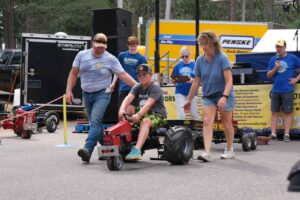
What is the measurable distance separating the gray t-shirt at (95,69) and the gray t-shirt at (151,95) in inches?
16.4

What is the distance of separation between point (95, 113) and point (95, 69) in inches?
23.7

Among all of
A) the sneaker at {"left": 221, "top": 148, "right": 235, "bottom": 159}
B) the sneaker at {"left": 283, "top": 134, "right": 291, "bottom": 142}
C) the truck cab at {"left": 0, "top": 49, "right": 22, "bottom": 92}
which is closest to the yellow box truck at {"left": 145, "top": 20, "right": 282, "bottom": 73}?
the truck cab at {"left": 0, "top": 49, "right": 22, "bottom": 92}

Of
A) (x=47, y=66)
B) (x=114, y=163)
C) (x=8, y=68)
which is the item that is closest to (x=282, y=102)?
(x=114, y=163)

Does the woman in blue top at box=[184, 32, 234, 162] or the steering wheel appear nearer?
the steering wheel

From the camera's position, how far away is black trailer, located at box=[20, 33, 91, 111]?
20359 millimetres

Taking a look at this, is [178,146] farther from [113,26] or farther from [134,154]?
[113,26]

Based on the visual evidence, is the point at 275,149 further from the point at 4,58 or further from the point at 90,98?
the point at 4,58

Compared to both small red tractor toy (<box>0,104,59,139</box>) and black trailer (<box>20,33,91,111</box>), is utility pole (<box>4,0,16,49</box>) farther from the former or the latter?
small red tractor toy (<box>0,104,59,139</box>)

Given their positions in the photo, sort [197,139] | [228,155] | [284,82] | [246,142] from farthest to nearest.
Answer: [284,82]
[197,139]
[246,142]
[228,155]

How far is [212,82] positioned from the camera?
1035 centimetres

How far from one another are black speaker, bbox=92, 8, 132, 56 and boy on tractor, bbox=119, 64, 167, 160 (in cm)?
480

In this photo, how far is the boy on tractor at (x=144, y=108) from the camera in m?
9.62

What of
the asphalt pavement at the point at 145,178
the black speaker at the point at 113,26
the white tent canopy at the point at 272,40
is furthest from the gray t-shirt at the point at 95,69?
the white tent canopy at the point at 272,40

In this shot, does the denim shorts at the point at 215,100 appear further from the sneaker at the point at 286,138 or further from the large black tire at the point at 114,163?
the sneaker at the point at 286,138
